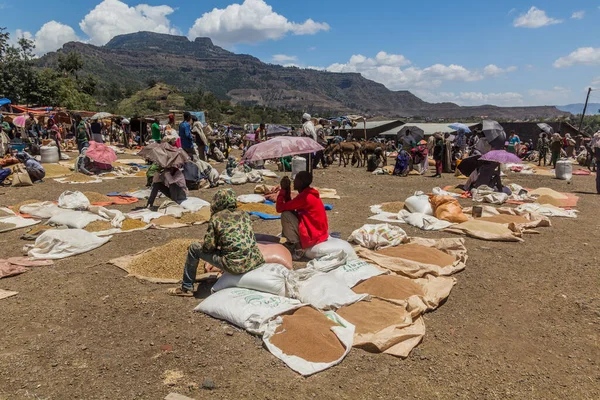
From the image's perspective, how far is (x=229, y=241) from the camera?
3652 millimetres

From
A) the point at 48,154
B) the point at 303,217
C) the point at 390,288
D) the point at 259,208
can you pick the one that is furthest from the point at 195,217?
the point at 48,154

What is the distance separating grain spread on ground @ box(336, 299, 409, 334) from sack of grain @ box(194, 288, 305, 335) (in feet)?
1.43

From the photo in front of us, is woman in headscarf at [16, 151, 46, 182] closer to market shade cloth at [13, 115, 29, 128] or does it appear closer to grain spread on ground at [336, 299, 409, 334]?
market shade cloth at [13, 115, 29, 128]

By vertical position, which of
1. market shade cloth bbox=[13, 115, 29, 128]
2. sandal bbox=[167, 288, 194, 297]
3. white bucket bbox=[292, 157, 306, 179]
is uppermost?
market shade cloth bbox=[13, 115, 29, 128]

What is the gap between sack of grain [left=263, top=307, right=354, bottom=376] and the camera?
284 cm

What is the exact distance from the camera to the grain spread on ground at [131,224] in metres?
6.18

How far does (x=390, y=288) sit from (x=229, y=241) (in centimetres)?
156

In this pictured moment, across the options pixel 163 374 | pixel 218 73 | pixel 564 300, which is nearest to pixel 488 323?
pixel 564 300

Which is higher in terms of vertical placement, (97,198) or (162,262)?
(97,198)

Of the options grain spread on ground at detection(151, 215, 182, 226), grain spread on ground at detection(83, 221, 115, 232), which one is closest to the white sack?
grain spread on ground at detection(83, 221, 115, 232)

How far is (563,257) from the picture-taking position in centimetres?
527

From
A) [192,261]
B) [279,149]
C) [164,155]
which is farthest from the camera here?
[164,155]

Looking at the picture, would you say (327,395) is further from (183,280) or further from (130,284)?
(130,284)

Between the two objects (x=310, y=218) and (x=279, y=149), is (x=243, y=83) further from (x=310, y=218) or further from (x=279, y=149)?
(x=310, y=218)
